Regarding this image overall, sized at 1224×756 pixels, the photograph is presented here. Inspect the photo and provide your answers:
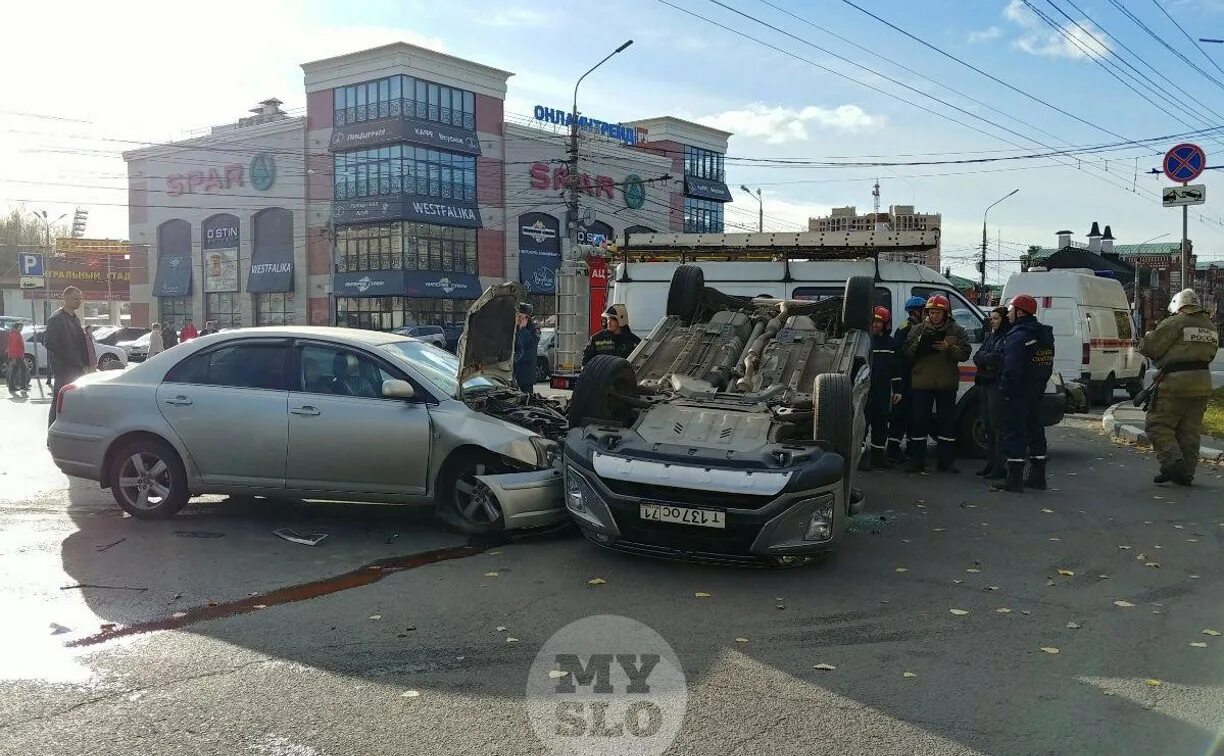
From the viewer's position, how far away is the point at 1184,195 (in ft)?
44.4

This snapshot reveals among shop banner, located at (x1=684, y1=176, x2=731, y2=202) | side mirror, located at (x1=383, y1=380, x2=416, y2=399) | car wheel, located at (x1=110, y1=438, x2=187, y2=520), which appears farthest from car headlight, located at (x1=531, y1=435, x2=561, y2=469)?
shop banner, located at (x1=684, y1=176, x2=731, y2=202)

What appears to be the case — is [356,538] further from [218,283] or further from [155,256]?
[155,256]

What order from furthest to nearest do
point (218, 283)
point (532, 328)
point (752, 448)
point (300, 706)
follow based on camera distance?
point (218, 283) → point (532, 328) → point (752, 448) → point (300, 706)

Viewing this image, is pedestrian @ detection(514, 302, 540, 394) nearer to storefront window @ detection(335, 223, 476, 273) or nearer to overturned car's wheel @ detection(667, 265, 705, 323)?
overturned car's wheel @ detection(667, 265, 705, 323)

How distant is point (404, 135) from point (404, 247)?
5.63 metres

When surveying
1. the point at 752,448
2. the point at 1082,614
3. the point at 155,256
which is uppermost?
the point at 155,256

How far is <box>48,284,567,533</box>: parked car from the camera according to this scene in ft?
21.5

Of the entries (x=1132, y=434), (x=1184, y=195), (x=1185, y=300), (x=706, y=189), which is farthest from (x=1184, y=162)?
(x=706, y=189)

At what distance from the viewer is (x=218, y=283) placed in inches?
2178

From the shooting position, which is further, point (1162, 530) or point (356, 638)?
point (1162, 530)

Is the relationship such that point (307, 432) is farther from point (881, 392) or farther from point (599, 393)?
point (881, 392)

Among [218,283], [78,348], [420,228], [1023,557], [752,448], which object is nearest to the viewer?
[752,448]

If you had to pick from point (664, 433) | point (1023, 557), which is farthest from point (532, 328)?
point (1023, 557)

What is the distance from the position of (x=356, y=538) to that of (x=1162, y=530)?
6097 millimetres
